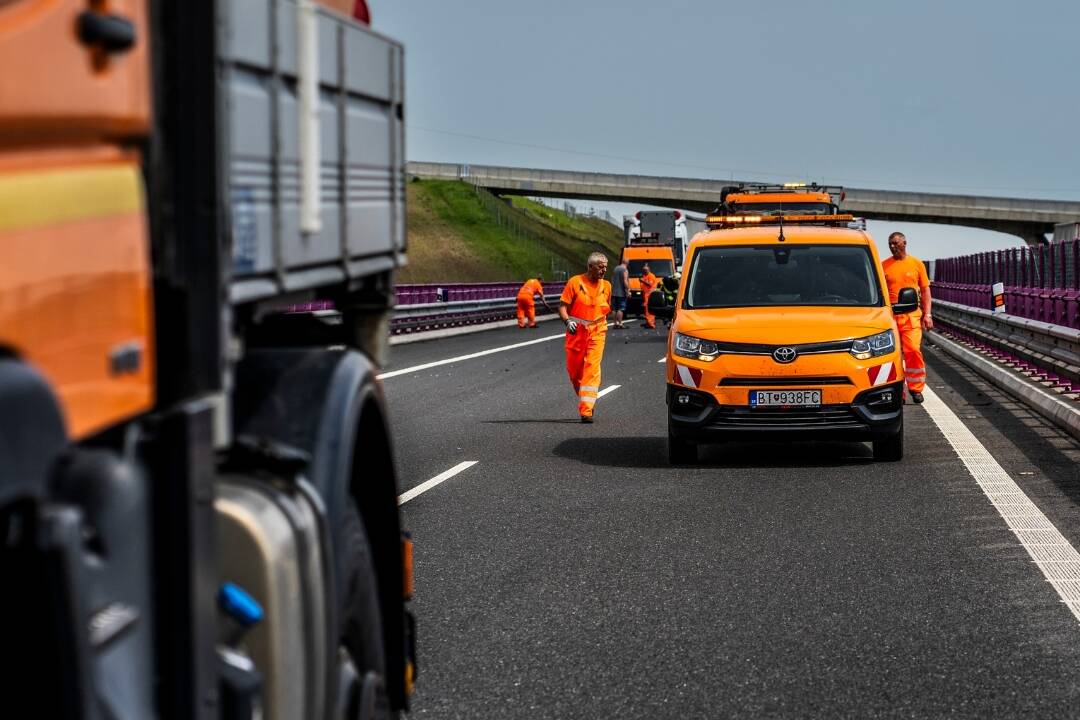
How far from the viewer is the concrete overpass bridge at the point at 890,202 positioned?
113250 millimetres

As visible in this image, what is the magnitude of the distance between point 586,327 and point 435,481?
16.4 ft

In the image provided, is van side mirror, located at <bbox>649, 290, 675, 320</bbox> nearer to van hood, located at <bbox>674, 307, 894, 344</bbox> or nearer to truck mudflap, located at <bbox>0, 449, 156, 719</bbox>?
van hood, located at <bbox>674, 307, 894, 344</bbox>

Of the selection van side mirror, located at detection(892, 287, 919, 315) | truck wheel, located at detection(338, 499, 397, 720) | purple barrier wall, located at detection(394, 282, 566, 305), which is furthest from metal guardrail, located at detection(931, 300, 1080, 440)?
truck wheel, located at detection(338, 499, 397, 720)

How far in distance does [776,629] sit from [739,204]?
22.3m

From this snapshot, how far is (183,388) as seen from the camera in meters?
2.67

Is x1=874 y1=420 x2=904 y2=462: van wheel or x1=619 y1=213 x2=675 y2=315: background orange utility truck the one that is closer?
x1=874 y1=420 x2=904 y2=462: van wheel

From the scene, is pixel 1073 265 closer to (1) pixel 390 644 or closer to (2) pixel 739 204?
(2) pixel 739 204

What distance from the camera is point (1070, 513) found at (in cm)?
962

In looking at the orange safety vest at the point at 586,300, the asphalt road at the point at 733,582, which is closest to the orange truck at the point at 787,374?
the asphalt road at the point at 733,582

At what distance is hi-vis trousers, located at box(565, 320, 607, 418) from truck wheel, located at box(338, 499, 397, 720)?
11.8 metres

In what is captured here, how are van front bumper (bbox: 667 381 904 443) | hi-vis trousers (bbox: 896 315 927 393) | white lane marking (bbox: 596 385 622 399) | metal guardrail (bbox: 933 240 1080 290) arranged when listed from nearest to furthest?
van front bumper (bbox: 667 381 904 443) → hi-vis trousers (bbox: 896 315 927 393) → white lane marking (bbox: 596 385 622 399) → metal guardrail (bbox: 933 240 1080 290)

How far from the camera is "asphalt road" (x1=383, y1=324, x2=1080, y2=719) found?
568 cm

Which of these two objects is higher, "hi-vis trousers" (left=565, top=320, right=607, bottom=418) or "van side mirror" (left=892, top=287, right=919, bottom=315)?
"van side mirror" (left=892, top=287, right=919, bottom=315)

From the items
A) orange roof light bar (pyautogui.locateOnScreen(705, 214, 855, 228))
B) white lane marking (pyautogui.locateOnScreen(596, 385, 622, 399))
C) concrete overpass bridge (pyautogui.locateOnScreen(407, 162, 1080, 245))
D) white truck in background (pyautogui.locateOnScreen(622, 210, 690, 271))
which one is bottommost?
white lane marking (pyautogui.locateOnScreen(596, 385, 622, 399))
